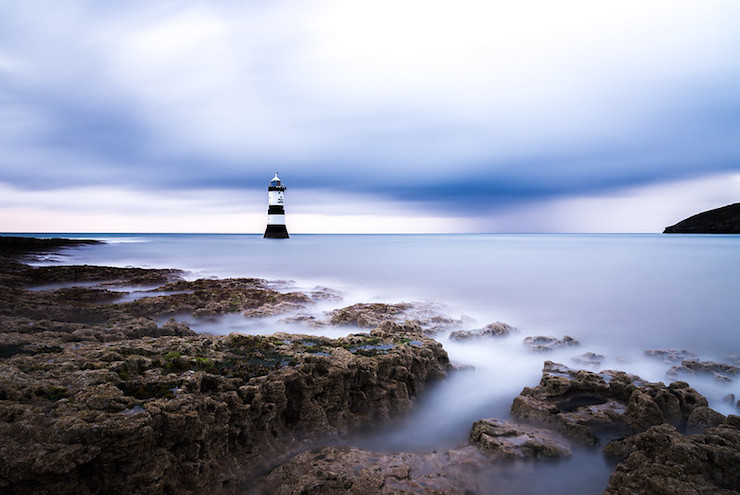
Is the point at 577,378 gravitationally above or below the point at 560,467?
above

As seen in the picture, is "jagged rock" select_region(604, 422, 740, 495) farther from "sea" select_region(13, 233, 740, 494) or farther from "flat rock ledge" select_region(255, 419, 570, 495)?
"flat rock ledge" select_region(255, 419, 570, 495)

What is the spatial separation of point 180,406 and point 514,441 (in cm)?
380

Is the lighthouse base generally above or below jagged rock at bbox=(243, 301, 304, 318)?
above

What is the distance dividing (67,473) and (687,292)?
22.7 m

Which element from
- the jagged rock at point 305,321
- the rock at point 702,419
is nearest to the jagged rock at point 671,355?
the rock at point 702,419

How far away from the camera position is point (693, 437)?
376 cm

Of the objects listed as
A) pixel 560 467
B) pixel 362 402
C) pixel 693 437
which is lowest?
pixel 560 467

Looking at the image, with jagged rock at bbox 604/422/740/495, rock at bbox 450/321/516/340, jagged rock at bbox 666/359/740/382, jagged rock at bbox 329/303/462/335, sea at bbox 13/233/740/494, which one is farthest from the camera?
jagged rock at bbox 329/303/462/335

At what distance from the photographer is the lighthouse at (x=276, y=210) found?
5331 cm

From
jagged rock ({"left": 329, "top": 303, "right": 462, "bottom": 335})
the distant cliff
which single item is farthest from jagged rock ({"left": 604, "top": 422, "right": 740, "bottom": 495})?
the distant cliff

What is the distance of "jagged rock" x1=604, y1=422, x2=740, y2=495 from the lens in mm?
3299

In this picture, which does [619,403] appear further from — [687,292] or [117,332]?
[687,292]

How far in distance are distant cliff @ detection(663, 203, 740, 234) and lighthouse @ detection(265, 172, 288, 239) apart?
4503 inches

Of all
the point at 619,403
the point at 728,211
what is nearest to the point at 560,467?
the point at 619,403
